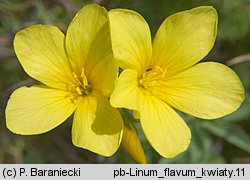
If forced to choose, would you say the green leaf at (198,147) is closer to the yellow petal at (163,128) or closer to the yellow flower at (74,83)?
the yellow petal at (163,128)

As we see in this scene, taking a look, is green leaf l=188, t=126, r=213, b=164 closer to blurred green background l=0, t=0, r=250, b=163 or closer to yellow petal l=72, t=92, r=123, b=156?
blurred green background l=0, t=0, r=250, b=163

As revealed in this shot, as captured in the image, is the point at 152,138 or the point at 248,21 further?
the point at 248,21

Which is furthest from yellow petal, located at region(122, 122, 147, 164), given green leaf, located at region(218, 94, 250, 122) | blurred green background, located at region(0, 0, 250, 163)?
green leaf, located at region(218, 94, 250, 122)

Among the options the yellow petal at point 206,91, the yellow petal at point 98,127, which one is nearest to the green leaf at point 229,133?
the yellow petal at point 206,91

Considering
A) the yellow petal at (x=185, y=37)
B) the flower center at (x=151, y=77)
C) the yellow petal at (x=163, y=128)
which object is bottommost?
the yellow petal at (x=163, y=128)

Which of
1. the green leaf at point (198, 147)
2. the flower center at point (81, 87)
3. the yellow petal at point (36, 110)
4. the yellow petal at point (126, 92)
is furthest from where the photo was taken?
the green leaf at point (198, 147)

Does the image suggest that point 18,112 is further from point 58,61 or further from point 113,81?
point 113,81

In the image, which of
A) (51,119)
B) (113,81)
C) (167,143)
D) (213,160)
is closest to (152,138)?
(167,143)
